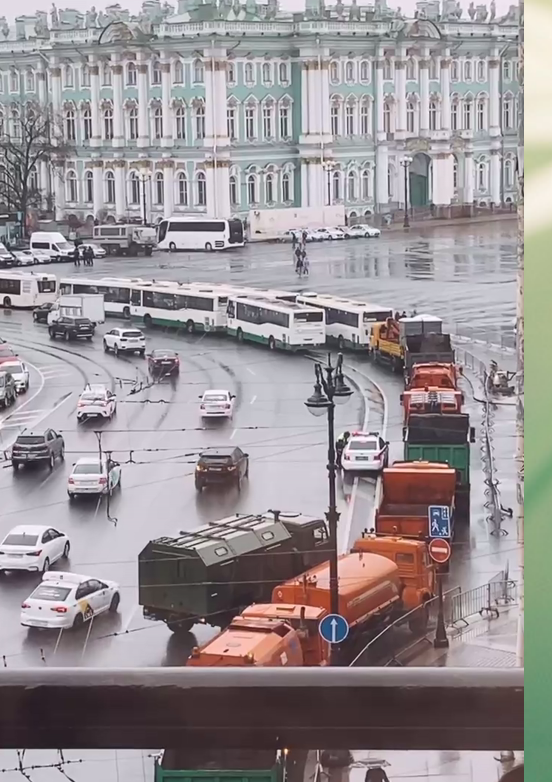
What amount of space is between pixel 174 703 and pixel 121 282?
196 centimetres

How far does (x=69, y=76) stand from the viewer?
304 cm

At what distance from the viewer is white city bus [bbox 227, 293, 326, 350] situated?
2984 mm

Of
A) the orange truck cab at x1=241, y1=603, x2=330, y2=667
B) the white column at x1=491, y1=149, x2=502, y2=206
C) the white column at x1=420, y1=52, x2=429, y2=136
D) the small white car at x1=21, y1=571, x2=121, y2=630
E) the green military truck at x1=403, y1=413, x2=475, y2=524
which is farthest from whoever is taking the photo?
the white column at x1=420, y1=52, x2=429, y2=136

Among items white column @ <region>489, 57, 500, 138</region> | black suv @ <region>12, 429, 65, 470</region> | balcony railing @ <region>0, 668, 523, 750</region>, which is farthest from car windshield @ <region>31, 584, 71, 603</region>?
balcony railing @ <region>0, 668, 523, 750</region>

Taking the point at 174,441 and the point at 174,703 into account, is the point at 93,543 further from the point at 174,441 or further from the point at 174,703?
the point at 174,703

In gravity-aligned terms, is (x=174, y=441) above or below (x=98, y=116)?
below

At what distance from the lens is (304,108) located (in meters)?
3.02

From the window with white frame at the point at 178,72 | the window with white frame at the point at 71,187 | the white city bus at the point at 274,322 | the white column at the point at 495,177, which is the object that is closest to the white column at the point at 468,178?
the white column at the point at 495,177

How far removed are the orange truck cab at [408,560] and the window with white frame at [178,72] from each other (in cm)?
113

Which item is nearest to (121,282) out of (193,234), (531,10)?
(193,234)

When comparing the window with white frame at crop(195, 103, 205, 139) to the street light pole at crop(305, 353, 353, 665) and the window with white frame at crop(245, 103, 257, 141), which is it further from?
the street light pole at crop(305, 353, 353, 665)

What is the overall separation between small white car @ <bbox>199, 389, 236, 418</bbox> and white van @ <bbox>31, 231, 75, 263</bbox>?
0.48m

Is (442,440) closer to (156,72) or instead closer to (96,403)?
A: (96,403)

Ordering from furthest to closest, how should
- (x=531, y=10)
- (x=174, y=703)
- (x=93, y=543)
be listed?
(x=93, y=543) < (x=531, y=10) < (x=174, y=703)
